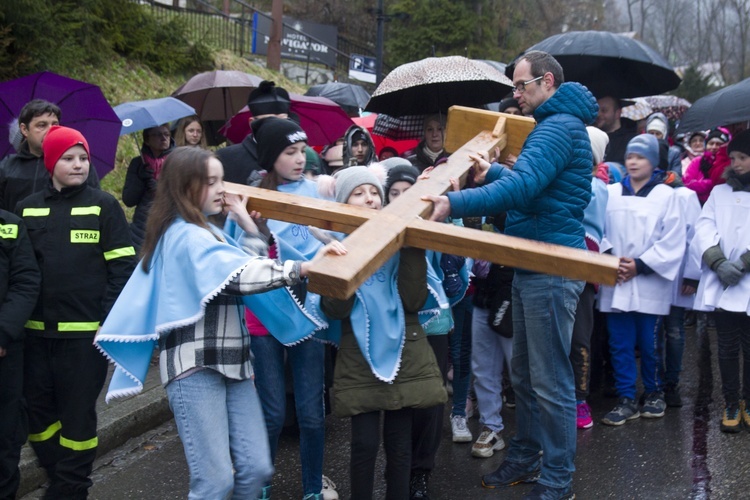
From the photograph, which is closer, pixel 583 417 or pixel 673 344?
pixel 583 417

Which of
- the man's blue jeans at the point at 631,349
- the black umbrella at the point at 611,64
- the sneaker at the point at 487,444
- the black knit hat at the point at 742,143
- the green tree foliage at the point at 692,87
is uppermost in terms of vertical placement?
the green tree foliage at the point at 692,87

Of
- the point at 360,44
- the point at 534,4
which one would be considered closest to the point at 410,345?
the point at 360,44

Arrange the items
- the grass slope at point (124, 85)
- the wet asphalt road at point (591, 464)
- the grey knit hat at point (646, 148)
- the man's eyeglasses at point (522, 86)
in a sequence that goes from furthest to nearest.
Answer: the grass slope at point (124, 85) → the grey knit hat at point (646, 148) → the wet asphalt road at point (591, 464) → the man's eyeglasses at point (522, 86)

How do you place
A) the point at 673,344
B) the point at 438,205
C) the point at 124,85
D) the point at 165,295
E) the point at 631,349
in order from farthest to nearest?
the point at 124,85 → the point at 673,344 → the point at 631,349 → the point at 438,205 → the point at 165,295

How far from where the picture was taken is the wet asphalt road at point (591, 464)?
4.89m

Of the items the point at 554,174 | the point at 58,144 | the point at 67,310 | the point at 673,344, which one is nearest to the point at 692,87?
the point at 673,344

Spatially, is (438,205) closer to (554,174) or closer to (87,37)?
(554,174)

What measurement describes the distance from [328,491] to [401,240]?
2017 mm

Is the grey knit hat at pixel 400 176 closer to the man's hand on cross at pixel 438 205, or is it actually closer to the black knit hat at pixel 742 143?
the man's hand on cross at pixel 438 205

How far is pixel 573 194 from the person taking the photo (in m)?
4.33

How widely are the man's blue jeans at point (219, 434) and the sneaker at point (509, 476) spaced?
5.63 ft

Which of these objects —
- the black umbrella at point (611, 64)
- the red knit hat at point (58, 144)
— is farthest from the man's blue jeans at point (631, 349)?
the red knit hat at point (58, 144)

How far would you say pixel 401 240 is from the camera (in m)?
3.35

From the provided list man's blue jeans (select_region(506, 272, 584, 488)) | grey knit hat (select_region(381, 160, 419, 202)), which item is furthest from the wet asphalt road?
grey knit hat (select_region(381, 160, 419, 202))
